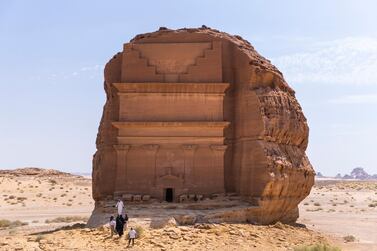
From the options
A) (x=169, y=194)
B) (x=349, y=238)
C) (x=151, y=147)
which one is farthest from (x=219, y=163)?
(x=349, y=238)

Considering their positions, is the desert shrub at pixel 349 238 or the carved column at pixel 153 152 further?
the desert shrub at pixel 349 238

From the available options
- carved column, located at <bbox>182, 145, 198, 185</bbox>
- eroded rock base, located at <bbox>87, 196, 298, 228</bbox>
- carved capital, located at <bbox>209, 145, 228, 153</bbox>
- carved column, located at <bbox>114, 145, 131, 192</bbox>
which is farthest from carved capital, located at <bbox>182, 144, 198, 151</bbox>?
carved column, located at <bbox>114, 145, 131, 192</bbox>

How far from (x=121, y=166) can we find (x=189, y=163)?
11.3ft

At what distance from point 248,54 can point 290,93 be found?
3827 mm

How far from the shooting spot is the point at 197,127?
977 inches

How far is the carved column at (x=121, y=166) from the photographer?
24625 mm

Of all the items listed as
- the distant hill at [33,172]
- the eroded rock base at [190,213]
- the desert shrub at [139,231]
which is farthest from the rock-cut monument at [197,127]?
the distant hill at [33,172]

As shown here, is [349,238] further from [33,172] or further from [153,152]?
[33,172]

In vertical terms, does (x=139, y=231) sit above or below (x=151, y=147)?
below

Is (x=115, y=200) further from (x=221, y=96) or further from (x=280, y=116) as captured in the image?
(x=280, y=116)

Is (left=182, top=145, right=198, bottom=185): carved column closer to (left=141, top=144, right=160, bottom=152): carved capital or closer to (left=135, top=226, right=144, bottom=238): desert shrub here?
(left=141, top=144, right=160, bottom=152): carved capital

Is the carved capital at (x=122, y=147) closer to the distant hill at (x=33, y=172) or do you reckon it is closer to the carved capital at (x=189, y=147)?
the carved capital at (x=189, y=147)

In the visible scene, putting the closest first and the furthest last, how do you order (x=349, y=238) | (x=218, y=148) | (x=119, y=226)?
(x=119, y=226)
(x=218, y=148)
(x=349, y=238)

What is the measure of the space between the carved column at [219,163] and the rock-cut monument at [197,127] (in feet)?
0.17
